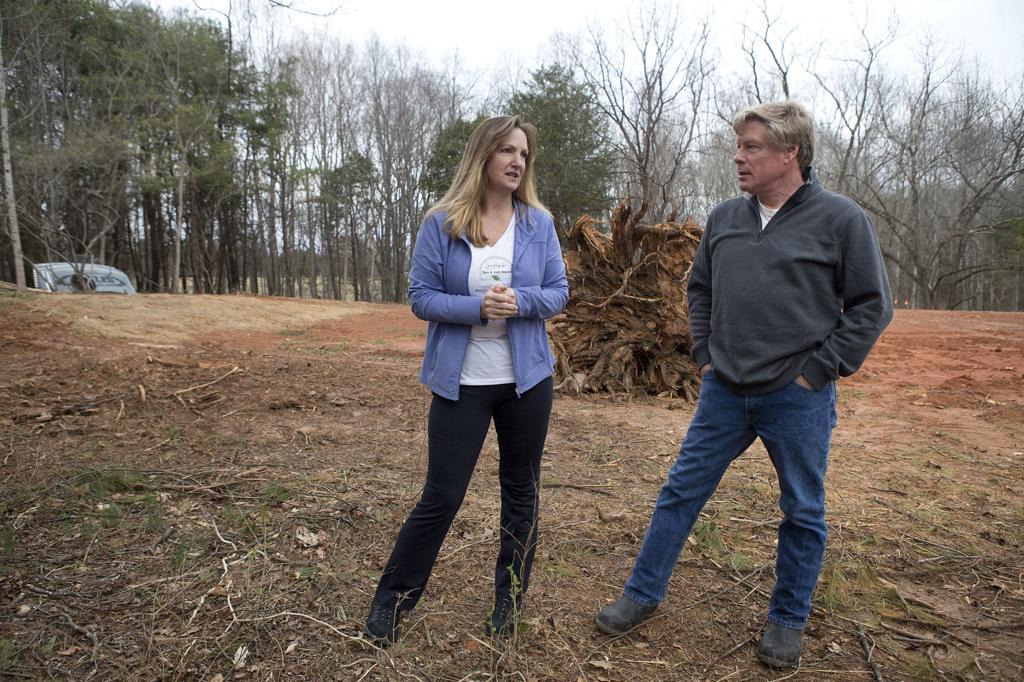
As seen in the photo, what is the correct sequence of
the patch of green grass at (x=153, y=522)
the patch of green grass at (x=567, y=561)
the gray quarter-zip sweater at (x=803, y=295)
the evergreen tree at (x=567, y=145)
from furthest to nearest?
1. the evergreen tree at (x=567, y=145)
2. the patch of green grass at (x=153, y=522)
3. the patch of green grass at (x=567, y=561)
4. the gray quarter-zip sweater at (x=803, y=295)

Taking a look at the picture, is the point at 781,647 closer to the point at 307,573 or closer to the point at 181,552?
the point at 307,573

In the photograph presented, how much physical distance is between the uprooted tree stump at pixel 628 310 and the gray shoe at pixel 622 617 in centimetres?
478

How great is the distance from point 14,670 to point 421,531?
134cm

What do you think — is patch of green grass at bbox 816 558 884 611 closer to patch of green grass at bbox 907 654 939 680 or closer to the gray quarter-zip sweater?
patch of green grass at bbox 907 654 939 680

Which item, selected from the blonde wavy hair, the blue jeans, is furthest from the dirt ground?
the blonde wavy hair

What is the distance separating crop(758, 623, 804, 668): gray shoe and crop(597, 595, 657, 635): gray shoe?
387mm

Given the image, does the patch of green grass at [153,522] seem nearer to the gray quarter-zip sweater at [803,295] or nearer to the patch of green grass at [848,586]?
the gray quarter-zip sweater at [803,295]

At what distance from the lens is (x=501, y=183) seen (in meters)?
2.20

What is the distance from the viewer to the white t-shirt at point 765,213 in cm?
219

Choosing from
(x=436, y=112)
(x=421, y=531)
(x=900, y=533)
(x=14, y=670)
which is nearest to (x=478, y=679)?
(x=421, y=531)

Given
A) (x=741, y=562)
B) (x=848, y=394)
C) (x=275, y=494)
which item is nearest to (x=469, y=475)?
(x=741, y=562)

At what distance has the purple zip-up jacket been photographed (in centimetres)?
212

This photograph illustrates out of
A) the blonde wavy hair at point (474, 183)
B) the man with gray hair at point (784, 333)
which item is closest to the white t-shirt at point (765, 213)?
the man with gray hair at point (784, 333)

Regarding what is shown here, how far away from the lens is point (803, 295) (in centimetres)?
208
